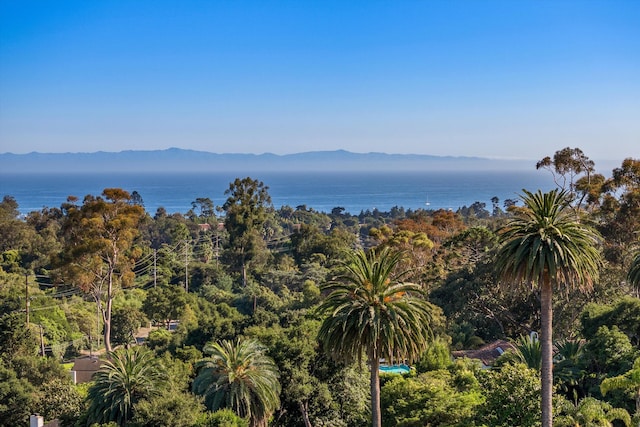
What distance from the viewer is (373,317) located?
1541 cm

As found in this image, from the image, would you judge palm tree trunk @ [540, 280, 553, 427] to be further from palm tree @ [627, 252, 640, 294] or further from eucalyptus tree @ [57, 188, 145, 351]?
eucalyptus tree @ [57, 188, 145, 351]

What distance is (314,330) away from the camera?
77.1 feet

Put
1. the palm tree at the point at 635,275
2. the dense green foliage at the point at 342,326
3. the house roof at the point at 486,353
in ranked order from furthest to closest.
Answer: the house roof at the point at 486,353
the palm tree at the point at 635,275
the dense green foliage at the point at 342,326

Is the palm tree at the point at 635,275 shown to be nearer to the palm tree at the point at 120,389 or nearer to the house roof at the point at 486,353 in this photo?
the house roof at the point at 486,353

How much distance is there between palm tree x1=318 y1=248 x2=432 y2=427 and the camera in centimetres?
1554

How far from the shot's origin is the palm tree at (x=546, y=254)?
47.2 ft

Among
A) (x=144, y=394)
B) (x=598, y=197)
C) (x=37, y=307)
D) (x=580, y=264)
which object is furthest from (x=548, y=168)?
(x=37, y=307)

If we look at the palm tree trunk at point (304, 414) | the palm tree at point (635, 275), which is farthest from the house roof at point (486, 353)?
the palm tree trunk at point (304, 414)

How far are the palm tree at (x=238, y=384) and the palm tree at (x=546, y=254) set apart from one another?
8128 mm

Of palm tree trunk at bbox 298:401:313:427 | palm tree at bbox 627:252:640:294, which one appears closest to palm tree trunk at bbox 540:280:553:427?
palm tree trunk at bbox 298:401:313:427

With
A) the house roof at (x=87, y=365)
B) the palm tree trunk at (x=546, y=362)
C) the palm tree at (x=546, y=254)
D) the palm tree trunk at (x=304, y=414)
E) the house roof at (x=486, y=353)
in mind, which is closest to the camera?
the palm tree at (x=546, y=254)

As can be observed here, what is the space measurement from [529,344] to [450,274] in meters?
14.8

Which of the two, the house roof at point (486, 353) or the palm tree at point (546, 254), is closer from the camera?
the palm tree at point (546, 254)

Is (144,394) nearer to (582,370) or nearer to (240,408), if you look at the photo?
(240,408)
